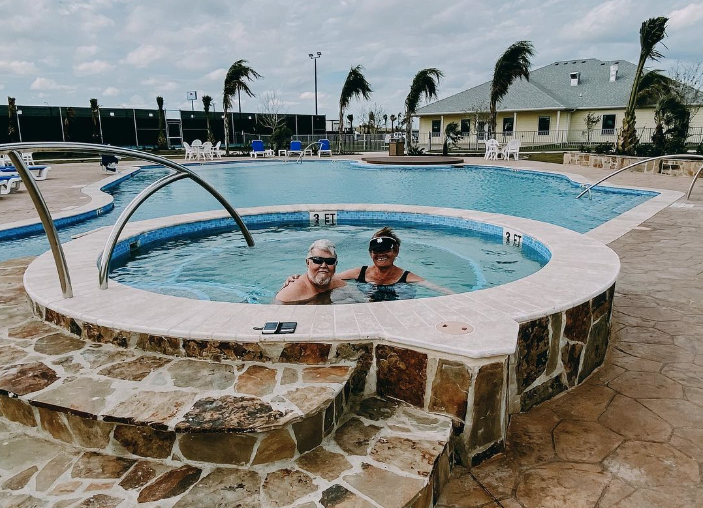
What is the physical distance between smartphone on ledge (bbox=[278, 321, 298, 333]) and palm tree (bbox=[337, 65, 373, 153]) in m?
29.0

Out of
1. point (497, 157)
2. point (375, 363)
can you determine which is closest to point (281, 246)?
point (375, 363)

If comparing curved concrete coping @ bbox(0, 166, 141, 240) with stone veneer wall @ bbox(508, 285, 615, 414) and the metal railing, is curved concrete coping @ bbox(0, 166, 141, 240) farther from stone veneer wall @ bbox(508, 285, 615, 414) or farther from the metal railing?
stone veneer wall @ bbox(508, 285, 615, 414)

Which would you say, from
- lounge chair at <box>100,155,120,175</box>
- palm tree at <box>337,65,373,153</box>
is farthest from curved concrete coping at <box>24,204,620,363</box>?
palm tree at <box>337,65,373,153</box>

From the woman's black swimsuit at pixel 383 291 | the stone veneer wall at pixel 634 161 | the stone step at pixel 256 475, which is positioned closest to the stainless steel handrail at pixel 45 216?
the stone step at pixel 256 475

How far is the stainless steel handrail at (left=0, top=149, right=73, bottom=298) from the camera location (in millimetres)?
2842

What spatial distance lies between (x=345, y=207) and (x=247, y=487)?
22.4 ft

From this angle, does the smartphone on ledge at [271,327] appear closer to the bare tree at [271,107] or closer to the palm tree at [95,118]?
the palm tree at [95,118]

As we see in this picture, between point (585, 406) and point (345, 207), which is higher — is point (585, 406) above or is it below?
below

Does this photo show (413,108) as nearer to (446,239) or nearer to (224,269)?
(446,239)

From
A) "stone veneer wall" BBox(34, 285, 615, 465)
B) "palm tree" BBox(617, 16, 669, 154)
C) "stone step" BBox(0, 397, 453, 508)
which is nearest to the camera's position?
"stone step" BBox(0, 397, 453, 508)

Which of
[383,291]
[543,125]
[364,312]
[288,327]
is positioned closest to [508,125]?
[543,125]

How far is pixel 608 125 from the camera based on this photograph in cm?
3045

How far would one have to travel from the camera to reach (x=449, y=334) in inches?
103

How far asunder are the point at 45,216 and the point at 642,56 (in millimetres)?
20492
